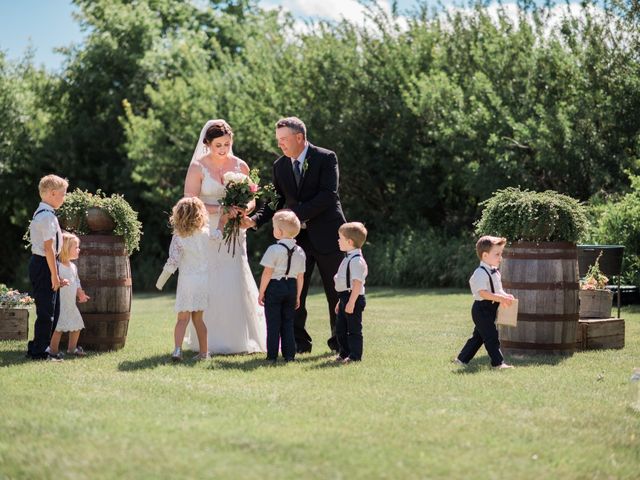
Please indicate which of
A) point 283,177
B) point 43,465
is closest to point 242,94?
point 283,177

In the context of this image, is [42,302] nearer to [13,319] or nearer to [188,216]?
[188,216]

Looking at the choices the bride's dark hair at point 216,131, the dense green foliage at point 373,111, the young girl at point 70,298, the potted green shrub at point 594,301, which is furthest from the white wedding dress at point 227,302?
the dense green foliage at point 373,111

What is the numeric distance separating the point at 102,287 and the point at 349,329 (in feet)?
9.15

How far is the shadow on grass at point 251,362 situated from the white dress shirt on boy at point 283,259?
0.85 m

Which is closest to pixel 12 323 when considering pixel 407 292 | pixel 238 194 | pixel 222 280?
pixel 222 280

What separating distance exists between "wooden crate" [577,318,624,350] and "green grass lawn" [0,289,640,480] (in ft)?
1.03

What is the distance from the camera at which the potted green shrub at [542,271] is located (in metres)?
10.5

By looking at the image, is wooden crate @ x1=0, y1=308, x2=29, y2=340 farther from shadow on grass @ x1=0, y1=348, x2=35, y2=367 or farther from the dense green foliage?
the dense green foliage

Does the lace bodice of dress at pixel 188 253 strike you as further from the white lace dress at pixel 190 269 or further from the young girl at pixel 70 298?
the young girl at pixel 70 298

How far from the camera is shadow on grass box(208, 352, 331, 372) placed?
9719 mm

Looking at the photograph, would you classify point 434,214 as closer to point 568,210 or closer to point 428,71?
point 428,71

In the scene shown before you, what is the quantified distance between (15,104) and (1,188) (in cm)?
288

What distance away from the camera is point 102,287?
431 inches

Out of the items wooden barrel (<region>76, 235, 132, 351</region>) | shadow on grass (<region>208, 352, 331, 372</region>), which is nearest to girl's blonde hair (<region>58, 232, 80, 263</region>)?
wooden barrel (<region>76, 235, 132, 351</region>)
